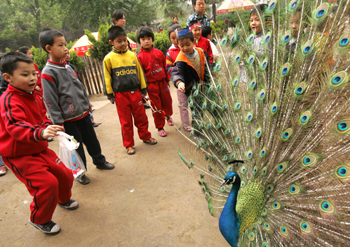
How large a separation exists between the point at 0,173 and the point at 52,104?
6.58 ft

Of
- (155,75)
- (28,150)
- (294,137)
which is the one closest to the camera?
(294,137)

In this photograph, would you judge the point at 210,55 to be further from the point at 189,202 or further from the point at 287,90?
the point at 189,202

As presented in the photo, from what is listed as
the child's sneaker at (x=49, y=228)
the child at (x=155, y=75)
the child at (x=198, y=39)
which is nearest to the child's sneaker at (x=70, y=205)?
the child's sneaker at (x=49, y=228)

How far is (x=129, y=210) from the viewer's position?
2443mm

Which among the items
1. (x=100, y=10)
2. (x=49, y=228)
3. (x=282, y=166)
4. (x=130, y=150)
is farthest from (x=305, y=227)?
(x=100, y=10)

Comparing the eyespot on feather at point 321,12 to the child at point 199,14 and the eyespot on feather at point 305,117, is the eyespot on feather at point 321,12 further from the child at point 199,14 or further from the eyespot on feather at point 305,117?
the child at point 199,14

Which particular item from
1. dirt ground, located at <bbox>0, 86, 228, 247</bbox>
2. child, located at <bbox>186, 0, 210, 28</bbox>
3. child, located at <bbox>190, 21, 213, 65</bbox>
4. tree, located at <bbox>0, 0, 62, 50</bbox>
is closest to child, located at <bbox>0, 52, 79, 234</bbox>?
dirt ground, located at <bbox>0, 86, 228, 247</bbox>

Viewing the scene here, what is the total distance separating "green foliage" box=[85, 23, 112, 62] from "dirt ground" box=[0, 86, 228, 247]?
198 inches

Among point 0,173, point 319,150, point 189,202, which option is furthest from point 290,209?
point 0,173

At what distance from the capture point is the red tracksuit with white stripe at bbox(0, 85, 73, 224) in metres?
1.79

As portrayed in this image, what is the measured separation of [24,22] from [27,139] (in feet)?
102

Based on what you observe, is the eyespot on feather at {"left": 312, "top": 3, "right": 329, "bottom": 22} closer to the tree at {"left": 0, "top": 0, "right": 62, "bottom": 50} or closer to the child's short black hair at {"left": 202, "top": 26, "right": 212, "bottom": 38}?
the child's short black hair at {"left": 202, "top": 26, "right": 212, "bottom": 38}

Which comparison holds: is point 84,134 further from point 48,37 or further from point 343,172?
point 343,172

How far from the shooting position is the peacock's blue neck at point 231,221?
1.59 metres
